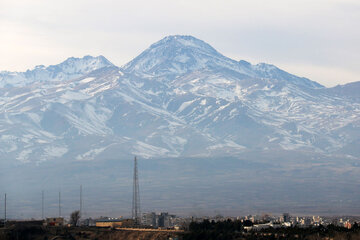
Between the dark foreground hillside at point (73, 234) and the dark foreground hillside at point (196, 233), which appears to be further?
the dark foreground hillside at point (73, 234)

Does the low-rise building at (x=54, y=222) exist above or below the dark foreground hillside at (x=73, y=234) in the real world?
above

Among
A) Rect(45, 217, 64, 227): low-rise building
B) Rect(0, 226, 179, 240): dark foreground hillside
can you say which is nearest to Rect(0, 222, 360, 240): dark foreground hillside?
Rect(0, 226, 179, 240): dark foreground hillside

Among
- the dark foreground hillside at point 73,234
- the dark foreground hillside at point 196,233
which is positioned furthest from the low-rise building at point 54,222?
the dark foreground hillside at point 73,234

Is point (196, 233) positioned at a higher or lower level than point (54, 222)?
lower

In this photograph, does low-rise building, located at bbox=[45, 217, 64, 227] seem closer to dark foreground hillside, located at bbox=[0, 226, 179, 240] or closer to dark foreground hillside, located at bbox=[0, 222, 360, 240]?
dark foreground hillside, located at bbox=[0, 222, 360, 240]

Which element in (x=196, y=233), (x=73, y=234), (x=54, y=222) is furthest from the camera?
(x=54, y=222)

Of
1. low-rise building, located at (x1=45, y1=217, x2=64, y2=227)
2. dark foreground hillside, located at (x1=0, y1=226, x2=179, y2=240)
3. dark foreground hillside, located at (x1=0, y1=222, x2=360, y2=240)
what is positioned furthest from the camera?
low-rise building, located at (x1=45, y1=217, x2=64, y2=227)

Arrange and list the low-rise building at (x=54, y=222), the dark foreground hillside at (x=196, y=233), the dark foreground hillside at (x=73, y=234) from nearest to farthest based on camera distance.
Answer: the dark foreground hillside at (x=196, y=233) → the dark foreground hillside at (x=73, y=234) → the low-rise building at (x=54, y=222)

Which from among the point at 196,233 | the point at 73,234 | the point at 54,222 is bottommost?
the point at 196,233

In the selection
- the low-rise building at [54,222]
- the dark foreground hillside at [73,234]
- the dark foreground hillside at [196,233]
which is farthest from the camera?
the low-rise building at [54,222]

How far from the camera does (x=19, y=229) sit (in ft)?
416

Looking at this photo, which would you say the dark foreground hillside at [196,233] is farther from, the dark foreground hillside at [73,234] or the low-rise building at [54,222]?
the low-rise building at [54,222]

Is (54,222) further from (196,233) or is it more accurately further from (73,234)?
(196,233)

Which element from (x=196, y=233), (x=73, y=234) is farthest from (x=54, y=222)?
(x=196, y=233)
